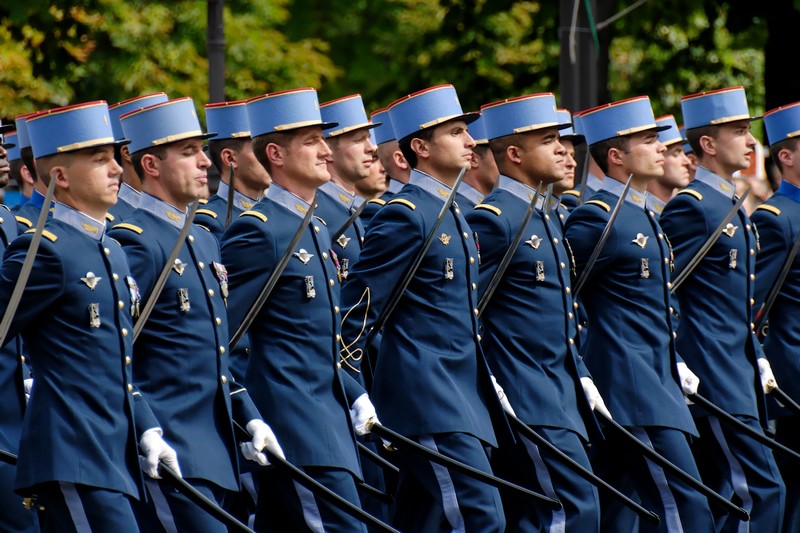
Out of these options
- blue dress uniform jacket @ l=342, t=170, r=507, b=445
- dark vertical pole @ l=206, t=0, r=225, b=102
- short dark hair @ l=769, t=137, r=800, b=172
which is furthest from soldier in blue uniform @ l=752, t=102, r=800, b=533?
dark vertical pole @ l=206, t=0, r=225, b=102

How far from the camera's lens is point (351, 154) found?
965cm

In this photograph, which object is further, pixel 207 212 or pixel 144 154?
pixel 207 212

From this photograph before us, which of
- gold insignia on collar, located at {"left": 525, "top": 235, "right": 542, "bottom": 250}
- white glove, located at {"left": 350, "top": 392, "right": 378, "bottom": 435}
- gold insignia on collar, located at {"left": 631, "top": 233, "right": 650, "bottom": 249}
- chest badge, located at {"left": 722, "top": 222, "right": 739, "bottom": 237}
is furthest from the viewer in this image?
chest badge, located at {"left": 722, "top": 222, "right": 739, "bottom": 237}

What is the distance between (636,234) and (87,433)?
340cm

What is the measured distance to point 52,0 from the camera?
1470 cm

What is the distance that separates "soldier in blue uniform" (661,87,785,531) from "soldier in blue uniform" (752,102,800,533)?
0.29 metres

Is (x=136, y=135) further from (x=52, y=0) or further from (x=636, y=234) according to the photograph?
(x=52, y=0)

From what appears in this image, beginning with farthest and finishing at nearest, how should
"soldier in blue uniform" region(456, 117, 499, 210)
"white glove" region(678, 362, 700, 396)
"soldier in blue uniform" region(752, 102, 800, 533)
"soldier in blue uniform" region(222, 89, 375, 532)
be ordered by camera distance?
"soldier in blue uniform" region(456, 117, 499, 210) → "soldier in blue uniform" region(752, 102, 800, 533) → "white glove" region(678, 362, 700, 396) → "soldier in blue uniform" region(222, 89, 375, 532)

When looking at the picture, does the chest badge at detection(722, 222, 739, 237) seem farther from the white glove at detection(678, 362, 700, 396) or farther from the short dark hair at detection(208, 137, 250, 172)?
the short dark hair at detection(208, 137, 250, 172)

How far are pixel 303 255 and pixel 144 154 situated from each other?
75 centimetres

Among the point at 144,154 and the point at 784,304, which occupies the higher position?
the point at 144,154

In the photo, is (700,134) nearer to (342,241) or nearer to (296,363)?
(342,241)

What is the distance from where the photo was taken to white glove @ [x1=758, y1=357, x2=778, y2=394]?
9.20 metres

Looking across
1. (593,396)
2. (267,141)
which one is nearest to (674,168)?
(593,396)
